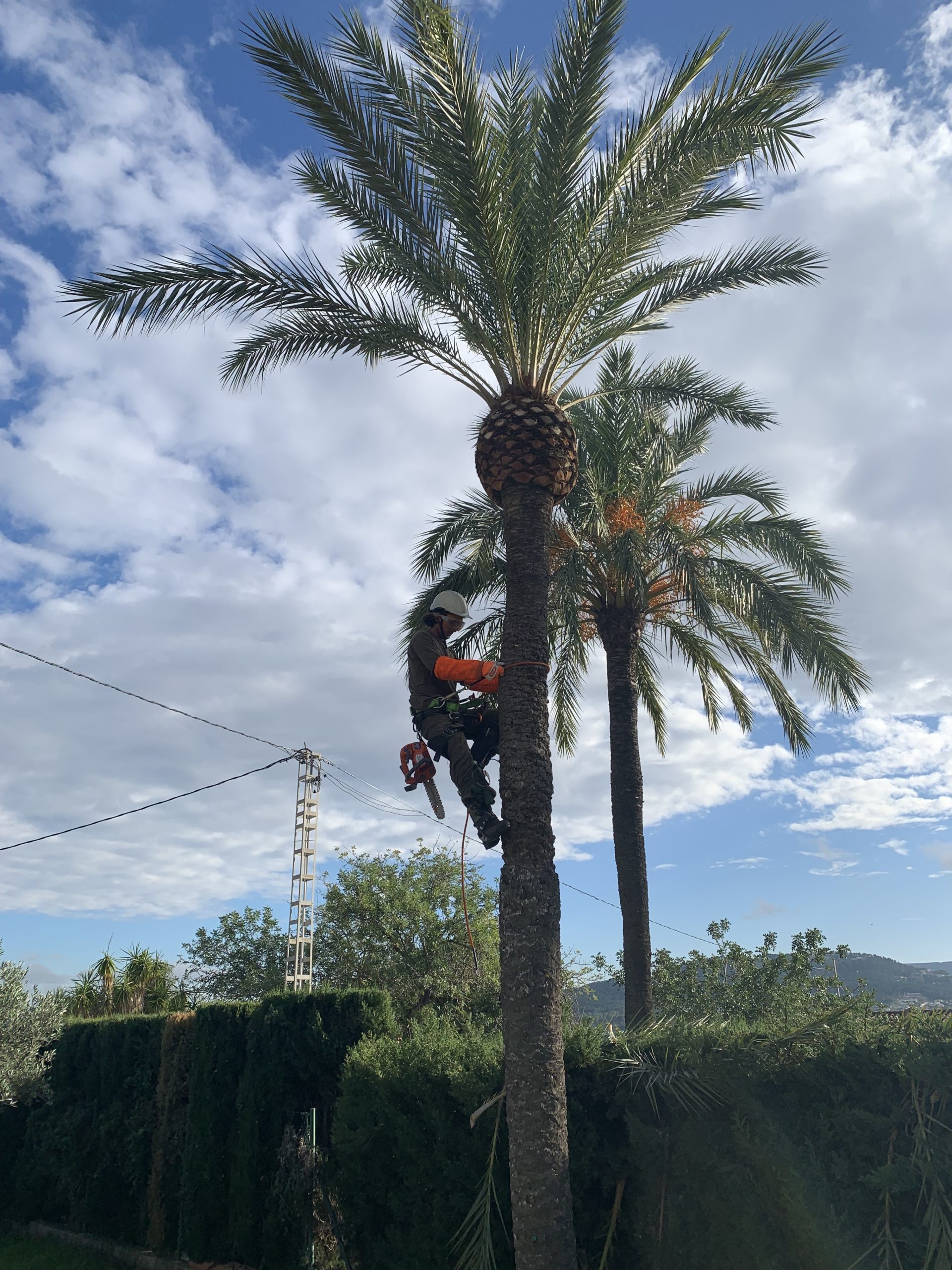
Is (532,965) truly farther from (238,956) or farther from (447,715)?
(238,956)

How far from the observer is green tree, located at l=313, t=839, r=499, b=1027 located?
25547 millimetres

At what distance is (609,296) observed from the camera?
28.6ft

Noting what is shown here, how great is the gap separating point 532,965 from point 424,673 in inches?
95.8

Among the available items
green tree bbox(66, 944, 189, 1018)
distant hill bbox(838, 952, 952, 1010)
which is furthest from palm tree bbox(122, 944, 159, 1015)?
distant hill bbox(838, 952, 952, 1010)

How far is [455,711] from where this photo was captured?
743cm

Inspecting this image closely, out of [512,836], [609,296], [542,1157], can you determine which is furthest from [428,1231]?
[609,296]

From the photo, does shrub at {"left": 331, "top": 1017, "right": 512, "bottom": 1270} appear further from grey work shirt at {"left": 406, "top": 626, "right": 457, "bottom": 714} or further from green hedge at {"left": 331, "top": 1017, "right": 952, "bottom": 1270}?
grey work shirt at {"left": 406, "top": 626, "right": 457, "bottom": 714}

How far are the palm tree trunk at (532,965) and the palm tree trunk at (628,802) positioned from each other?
599cm

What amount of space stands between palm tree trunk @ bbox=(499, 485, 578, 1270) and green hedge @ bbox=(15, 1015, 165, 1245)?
930 cm

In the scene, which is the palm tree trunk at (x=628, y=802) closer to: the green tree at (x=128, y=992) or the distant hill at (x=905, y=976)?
the green tree at (x=128, y=992)

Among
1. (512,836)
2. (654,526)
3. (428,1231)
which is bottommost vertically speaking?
(428,1231)

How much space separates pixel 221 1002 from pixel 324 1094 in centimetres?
265

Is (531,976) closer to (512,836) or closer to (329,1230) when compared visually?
(512,836)

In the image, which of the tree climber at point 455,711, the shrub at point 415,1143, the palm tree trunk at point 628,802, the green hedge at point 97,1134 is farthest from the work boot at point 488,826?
the green hedge at point 97,1134
